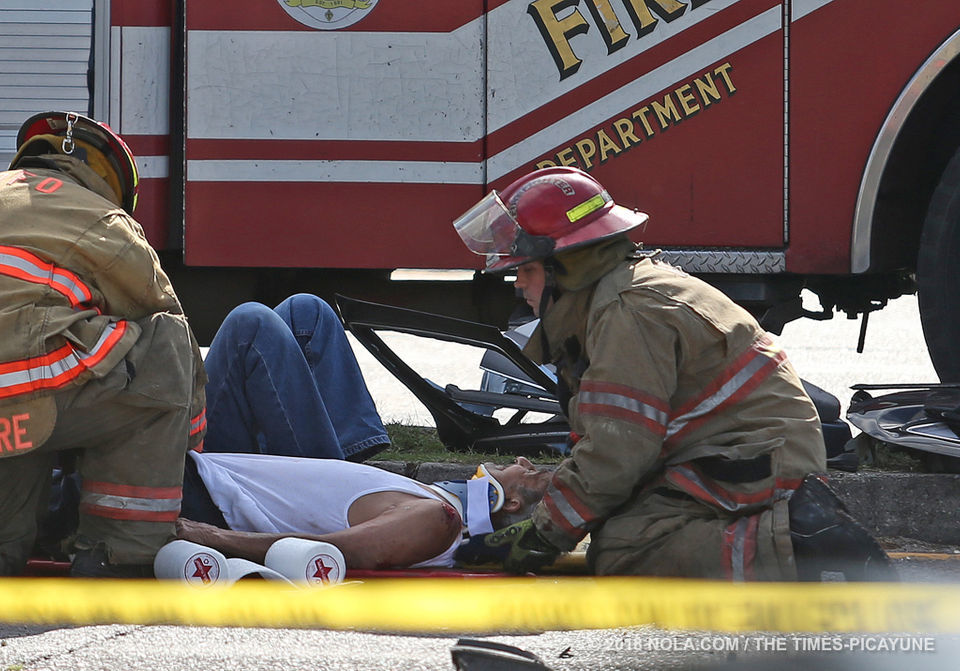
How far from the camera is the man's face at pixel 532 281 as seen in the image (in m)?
3.09

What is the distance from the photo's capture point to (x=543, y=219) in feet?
9.97

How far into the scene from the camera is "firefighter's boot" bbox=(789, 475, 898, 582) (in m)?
2.74

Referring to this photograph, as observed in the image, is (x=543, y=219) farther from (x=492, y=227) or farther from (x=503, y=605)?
(x=503, y=605)

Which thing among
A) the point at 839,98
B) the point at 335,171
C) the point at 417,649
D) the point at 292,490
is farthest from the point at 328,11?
the point at 417,649

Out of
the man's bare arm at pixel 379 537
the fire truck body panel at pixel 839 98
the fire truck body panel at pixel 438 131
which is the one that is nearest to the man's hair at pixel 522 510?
the man's bare arm at pixel 379 537

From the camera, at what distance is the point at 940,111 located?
489 centimetres

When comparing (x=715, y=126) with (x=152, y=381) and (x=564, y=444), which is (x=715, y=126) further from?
(x=152, y=381)

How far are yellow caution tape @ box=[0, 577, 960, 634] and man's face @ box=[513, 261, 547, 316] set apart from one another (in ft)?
2.40

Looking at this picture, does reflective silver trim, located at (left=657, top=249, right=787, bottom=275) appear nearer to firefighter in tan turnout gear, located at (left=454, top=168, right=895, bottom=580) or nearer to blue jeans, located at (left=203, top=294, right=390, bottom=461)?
blue jeans, located at (left=203, top=294, right=390, bottom=461)

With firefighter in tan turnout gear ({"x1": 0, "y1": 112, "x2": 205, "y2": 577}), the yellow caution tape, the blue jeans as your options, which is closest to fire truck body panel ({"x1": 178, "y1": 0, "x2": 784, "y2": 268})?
the blue jeans

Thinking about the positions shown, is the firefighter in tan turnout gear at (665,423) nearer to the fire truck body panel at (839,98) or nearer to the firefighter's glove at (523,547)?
the firefighter's glove at (523,547)

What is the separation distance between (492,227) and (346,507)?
870 mm

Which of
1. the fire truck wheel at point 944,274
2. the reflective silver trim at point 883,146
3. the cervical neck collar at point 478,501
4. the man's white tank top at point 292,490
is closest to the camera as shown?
the man's white tank top at point 292,490

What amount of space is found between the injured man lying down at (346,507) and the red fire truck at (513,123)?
177 cm
